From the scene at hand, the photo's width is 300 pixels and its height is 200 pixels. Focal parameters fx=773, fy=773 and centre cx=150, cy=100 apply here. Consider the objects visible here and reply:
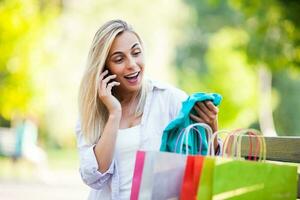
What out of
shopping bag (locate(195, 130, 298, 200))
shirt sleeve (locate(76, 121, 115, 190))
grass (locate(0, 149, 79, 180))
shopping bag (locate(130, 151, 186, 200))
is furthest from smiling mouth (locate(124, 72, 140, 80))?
grass (locate(0, 149, 79, 180))

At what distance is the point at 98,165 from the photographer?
3.13 m

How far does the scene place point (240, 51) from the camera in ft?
45.0

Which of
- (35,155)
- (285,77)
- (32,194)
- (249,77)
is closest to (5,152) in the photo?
(35,155)

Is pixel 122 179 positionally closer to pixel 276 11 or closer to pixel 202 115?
pixel 202 115

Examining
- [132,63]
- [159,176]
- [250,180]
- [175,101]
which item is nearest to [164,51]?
[175,101]

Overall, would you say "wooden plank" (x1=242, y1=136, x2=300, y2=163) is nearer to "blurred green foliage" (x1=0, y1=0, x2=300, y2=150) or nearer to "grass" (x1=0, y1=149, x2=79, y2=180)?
"blurred green foliage" (x1=0, y1=0, x2=300, y2=150)

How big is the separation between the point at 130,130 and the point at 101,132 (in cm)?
13

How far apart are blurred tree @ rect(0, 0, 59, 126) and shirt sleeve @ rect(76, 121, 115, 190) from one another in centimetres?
1400

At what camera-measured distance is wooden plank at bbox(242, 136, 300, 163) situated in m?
2.95

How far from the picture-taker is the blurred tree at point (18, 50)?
56.3ft

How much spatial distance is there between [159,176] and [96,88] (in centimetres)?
74

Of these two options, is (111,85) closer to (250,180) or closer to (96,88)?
(96,88)

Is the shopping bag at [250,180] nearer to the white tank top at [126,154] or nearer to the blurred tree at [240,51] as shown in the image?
the white tank top at [126,154]

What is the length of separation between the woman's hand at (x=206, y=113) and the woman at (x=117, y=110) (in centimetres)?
32
